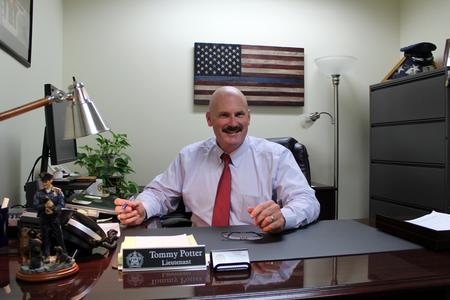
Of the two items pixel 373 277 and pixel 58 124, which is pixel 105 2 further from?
pixel 373 277

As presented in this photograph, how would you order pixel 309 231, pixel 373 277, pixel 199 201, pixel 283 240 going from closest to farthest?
pixel 373 277 → pixel 283 240 → pixel 309 231 → pixel 199 201

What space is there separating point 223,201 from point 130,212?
46 cm

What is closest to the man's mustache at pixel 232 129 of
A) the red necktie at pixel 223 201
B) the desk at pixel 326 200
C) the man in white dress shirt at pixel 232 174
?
the man in white dress shirt at pixel 232 174

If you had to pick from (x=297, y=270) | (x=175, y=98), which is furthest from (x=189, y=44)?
(x=297, y=270)

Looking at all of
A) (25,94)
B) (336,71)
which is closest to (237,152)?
(25,94)

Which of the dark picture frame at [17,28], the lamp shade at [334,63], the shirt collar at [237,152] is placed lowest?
the shirt collar at [237,152]

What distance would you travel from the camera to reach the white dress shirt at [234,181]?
1722 millimetres

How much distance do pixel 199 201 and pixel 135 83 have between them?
1.78 m

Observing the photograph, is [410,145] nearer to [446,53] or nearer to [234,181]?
[446,53]

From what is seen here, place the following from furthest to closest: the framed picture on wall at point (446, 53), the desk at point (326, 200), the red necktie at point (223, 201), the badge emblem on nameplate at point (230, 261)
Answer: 1. the desk at point (326, 200)
2. the framed picture on wall at point (446, 53)
3. the red necktie at point (223, 201)
4. the badge emblem on nameplate at point (230, 261)

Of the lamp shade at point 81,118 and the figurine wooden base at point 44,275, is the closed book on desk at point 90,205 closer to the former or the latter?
the lamp shade at point 81,118

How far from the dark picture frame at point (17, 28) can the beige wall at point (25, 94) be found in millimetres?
42

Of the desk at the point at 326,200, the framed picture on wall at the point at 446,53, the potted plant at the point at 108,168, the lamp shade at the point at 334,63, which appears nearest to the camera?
the potted plant at the point at 108,168

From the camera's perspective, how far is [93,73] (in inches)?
124
